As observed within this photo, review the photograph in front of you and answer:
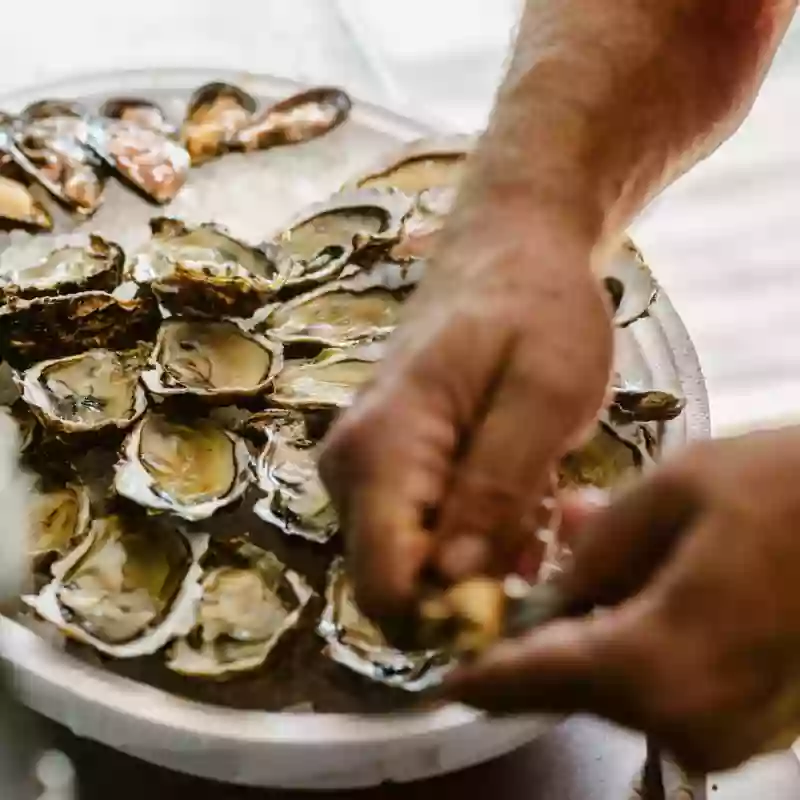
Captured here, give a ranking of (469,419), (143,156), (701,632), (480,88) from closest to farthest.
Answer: (701,632), (469,419), (143,156), (480,88)

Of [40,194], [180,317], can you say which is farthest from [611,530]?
[40,194]

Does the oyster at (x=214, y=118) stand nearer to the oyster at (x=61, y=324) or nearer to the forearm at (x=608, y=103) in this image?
the oyster at (x=61, y=324)

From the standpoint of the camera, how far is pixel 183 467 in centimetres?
56

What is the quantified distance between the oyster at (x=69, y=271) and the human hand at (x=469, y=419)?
24 centimetres

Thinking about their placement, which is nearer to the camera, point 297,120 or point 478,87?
point 297,120

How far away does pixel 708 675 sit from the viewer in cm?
28

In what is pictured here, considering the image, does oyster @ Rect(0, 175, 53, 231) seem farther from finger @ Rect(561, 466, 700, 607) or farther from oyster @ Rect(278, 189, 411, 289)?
finger @ Rect(561, 466, 700, 607)

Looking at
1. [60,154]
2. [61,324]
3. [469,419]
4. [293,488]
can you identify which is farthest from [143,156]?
[469,419]

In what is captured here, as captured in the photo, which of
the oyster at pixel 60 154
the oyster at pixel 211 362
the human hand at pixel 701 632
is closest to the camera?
the human hand at pixel 701 632

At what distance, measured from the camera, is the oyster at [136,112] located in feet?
2.46

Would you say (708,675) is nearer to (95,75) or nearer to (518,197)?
(518,197)

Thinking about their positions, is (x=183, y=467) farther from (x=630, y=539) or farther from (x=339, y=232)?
(x=630, y=539)

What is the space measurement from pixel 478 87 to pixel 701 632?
720 mm

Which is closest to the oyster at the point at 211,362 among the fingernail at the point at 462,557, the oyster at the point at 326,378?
the oyster at the point at 326,378
